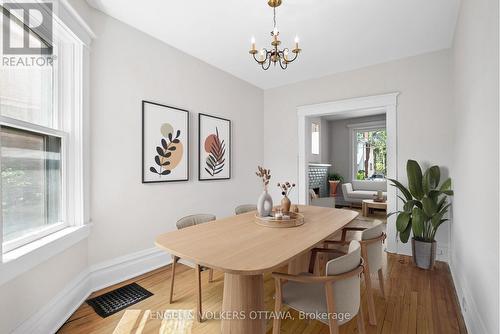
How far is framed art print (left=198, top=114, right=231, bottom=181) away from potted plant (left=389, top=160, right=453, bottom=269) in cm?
254

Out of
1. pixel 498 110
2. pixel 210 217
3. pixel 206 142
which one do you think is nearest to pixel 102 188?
pixel 210 217

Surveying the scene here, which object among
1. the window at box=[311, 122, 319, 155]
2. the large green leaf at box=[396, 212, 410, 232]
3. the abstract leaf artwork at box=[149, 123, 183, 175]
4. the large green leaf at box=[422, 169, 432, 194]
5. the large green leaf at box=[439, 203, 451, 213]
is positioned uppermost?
the window at box=[311, 122, 319, 155]

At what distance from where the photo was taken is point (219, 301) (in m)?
2.17

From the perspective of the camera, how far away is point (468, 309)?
180 cm

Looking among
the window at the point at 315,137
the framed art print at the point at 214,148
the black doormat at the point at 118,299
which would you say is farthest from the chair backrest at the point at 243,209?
Result: the window at the point at 315,137

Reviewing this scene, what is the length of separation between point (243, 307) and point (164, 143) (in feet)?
6.98

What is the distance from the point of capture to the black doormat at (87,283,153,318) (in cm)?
202

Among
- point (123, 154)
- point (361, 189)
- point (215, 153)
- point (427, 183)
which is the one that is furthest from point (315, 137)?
point (123, 154)

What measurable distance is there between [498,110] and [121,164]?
2953mm

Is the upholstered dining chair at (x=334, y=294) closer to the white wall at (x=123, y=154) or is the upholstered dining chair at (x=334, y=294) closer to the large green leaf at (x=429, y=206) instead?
the white wall at (x=123, y=154)

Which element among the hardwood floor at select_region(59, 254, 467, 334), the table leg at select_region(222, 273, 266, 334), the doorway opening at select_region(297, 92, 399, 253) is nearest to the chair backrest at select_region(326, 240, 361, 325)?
the table leg at select_region(222, 273, 266, 334)

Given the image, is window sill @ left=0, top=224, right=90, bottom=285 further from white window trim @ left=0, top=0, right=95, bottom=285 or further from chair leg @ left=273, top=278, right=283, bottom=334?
chair leg @ left=273, top=278, right=283, bottom=334

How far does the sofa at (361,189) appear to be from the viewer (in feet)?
22.3

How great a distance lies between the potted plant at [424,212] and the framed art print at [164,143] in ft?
9.34
